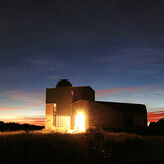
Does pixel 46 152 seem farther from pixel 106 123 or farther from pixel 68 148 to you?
pixel 106 123

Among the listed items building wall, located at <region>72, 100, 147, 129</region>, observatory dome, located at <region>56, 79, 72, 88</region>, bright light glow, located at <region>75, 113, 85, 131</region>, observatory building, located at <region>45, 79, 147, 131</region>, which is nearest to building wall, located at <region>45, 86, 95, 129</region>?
observatory building, located at <region>45, 79, 147, 131</region>

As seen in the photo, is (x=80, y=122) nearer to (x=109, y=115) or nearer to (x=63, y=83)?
(x=109, y=115)

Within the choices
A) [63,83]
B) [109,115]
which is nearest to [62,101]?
[63,83]

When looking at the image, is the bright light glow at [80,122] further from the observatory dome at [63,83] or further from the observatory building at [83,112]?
the observatory dome at [63,83]

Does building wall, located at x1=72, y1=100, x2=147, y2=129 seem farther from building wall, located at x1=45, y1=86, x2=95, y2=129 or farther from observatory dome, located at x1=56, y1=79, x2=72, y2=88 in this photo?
observatory dome, located at x1=56, y1=79, x2=72, y2=88

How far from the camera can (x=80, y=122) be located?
30.3 metres

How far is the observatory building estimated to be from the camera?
2875cm

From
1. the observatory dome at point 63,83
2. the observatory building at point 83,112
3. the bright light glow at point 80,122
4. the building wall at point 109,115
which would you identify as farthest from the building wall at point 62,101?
the observatory dome at point 63,83

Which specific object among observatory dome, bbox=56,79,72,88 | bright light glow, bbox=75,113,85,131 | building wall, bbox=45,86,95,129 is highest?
observatory dome, bbox=56,79,72,88

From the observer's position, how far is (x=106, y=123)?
28.5 metres

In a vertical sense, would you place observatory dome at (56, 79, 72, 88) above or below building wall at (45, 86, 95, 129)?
above

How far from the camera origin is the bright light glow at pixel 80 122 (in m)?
30.0

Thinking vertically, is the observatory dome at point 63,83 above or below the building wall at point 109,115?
above

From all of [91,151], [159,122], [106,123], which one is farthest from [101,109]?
[91,151]
